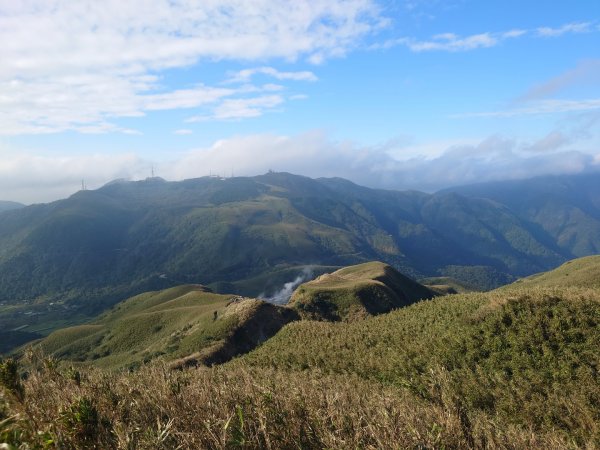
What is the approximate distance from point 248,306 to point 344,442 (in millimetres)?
73485

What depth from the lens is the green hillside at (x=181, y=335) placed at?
70.1 meters

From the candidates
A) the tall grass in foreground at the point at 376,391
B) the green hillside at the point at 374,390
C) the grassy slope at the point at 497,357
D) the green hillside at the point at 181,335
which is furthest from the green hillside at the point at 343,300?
the grassy slope at the point at 497,357

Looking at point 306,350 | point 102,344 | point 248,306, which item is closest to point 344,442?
point 306,350

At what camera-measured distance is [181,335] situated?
3445 inches

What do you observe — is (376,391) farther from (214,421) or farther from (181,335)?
(181,335)

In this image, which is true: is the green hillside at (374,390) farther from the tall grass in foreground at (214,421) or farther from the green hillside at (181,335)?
the green hillside at (181,335)

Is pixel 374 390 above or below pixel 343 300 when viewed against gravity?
above

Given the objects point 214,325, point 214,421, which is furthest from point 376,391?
point 214,325

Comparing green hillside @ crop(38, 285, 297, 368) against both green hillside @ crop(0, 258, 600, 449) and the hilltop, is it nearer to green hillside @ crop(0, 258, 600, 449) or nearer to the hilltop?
the hilltop

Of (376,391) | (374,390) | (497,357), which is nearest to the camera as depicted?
(376,391)

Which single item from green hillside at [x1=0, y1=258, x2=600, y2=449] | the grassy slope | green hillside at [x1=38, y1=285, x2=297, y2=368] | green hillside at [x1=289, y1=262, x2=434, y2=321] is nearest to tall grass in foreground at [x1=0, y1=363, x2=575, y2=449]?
green hillside at [x1=0, y1=258, x2=600, y2=449]

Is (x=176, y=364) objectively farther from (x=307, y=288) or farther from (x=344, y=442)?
(x=344, y=442)

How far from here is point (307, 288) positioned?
320ft

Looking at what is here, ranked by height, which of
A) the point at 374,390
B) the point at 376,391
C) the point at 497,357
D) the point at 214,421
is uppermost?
the point at 214,421
